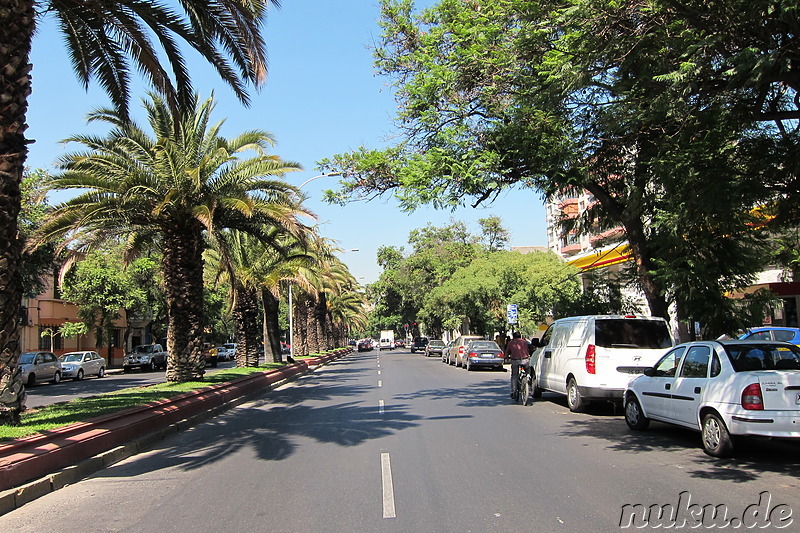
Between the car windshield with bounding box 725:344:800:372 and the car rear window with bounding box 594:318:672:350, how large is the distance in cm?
407

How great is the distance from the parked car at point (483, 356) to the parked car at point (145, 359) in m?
21.1

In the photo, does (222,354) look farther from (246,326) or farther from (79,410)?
(79,410)

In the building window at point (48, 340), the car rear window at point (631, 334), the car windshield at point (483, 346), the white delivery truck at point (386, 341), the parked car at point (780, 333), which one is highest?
the building window at point (48, 340)

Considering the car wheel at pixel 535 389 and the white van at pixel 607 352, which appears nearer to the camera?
the white van at pixel 607 352

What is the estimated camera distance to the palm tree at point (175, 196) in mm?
15688

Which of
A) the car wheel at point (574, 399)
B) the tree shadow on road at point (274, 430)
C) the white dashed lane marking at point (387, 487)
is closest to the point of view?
the white dashed lane marking at point (387, 487)

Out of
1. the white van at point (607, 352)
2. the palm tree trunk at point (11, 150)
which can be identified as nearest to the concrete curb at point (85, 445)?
the palm tree trunk at point (11, 150)

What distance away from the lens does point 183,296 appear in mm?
17203

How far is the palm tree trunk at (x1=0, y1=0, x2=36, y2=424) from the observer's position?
27.9ft

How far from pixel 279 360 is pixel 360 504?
2625 centimetres

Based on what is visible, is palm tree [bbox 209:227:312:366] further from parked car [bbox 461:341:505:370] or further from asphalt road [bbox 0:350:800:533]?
asphalt road [bbox 0:350:800:533]

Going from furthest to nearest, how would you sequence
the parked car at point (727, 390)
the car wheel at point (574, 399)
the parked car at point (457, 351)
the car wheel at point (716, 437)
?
the parked car at point (457, 351) → the car wheel at point (574, 399) → the car wheel at point (716, 437) → the parked car at point (727, 390)

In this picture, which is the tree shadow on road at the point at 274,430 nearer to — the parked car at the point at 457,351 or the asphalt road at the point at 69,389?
the asphalt road at the point at 69,389

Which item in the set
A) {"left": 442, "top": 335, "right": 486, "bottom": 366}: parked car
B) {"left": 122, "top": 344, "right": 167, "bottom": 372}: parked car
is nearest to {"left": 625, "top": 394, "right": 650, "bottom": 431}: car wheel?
{"left": 442, "top": 335, "right": 486, "bottom": 366}: parked car
